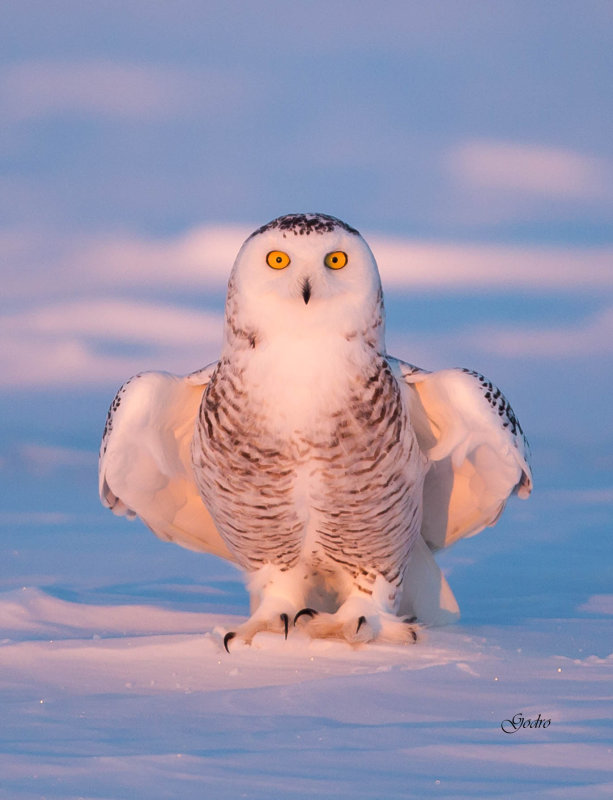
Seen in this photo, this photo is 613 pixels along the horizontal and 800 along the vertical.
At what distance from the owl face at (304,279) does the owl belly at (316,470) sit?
0.89 ft

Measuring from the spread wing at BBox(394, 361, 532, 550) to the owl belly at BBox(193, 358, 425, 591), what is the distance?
26cm

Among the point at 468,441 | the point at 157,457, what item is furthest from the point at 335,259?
the point at 157,457

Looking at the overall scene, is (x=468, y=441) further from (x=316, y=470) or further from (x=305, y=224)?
(x=305, y=224)

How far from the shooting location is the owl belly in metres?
5.24

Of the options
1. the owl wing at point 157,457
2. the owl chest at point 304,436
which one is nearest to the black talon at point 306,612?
the owl chest at point 304,436

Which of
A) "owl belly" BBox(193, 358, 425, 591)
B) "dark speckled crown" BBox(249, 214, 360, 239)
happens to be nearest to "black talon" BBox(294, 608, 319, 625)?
"owl belly" BBox(193, 358, 425, 591)

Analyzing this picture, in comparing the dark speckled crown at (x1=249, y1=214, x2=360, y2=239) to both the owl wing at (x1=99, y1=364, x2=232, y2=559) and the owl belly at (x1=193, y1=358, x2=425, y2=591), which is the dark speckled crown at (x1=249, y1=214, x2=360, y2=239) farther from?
the owl wing at (x1=99, y1=364, x2=232, y2=559)

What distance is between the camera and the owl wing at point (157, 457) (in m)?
5.92

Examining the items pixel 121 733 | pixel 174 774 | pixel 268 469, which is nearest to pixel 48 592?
pixel 268 469

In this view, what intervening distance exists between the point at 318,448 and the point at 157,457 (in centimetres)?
107

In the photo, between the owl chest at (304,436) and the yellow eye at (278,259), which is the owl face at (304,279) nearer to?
the yellow eye at (278,259)

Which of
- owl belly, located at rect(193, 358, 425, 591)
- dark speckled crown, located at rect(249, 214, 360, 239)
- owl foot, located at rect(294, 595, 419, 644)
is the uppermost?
dark speckled crown, located at rect(249, 214, 360, 239)

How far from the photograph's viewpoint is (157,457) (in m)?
5.98

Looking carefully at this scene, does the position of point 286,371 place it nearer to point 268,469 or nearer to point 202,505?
point 268,469
